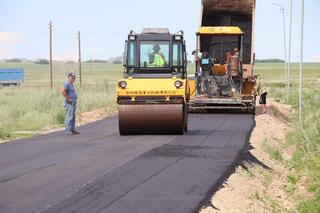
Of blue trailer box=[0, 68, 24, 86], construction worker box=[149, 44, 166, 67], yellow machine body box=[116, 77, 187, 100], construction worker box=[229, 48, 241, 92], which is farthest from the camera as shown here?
blue trailer box=[0, 68, 24, 86]

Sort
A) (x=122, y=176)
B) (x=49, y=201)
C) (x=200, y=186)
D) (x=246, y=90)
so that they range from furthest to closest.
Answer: (x=246, y=90) < (x=122, y=176) < (x=200, y=186) < (x=49, y=201)

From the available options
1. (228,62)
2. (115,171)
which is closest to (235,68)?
(228,62)

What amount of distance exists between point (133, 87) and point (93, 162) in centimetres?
521

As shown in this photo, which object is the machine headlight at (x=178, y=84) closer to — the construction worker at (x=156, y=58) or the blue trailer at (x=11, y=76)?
the construction worker at (x=156, y=58)

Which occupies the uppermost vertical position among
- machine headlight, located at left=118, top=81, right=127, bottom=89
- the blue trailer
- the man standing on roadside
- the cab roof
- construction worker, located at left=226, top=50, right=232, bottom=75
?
the cab roof

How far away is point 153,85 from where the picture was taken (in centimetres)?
1822

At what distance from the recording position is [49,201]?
368 inches

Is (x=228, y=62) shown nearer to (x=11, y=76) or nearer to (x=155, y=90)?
(x=155, y=90)

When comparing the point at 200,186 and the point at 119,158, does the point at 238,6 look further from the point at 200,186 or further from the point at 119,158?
the point at 200,186

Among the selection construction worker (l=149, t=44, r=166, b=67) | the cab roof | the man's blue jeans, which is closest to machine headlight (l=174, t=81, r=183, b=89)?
construction worker (l=149, t=44, r=166, b=67)

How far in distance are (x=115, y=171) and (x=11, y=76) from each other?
74.2 meters

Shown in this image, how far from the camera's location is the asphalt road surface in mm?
9273

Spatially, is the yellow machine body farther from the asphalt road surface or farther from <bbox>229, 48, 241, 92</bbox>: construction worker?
<bbox>229, 48, 241, 92</bbox>: construction worker

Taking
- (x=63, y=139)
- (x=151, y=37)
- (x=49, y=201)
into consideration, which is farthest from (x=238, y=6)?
(x=49, y=201)
